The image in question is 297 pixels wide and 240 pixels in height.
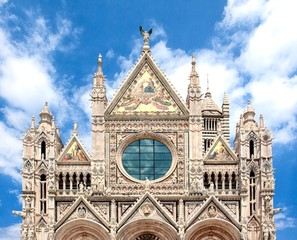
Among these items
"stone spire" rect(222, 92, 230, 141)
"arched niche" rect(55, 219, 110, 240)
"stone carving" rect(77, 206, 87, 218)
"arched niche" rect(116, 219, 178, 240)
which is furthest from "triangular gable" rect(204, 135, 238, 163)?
"stone spire" rect(222, 92, 230, 141)

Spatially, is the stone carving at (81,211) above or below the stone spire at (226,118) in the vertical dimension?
below

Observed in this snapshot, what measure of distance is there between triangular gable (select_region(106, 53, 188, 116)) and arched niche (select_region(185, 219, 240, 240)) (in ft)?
23.2

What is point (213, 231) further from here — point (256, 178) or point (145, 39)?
point (145, 39)

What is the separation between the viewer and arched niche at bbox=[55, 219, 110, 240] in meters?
37.2

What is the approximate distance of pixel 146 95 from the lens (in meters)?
41.0

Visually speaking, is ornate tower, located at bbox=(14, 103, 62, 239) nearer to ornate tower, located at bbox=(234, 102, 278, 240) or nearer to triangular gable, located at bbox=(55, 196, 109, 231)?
triangular gable, located at bbox=(55, 196, 109, 231)

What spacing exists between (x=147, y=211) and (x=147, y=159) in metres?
3.72

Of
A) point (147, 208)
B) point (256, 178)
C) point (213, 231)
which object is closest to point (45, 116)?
point (147, 208)

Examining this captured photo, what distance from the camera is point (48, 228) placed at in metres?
37.2

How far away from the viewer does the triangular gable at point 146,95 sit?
4050cm

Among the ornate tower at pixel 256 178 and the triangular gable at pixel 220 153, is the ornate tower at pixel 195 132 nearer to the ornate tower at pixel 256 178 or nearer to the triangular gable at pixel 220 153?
the triangular gable at pixel 220 153

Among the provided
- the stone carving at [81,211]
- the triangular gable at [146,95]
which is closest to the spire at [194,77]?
the triangular gable at [146,95]

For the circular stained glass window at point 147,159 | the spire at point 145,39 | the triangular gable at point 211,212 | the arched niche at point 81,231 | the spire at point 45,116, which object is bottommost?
the arched niche at point 81,231

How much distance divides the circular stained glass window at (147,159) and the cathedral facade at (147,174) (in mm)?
60
